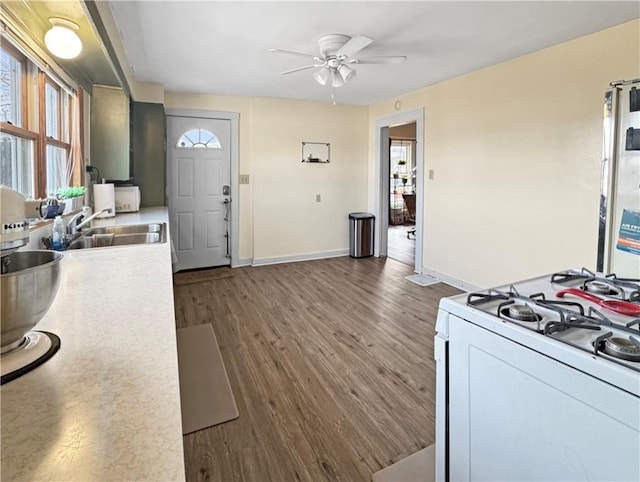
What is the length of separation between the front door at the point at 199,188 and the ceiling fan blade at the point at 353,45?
2.68 m

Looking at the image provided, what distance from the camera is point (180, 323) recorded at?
330cm

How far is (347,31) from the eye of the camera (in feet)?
9.30

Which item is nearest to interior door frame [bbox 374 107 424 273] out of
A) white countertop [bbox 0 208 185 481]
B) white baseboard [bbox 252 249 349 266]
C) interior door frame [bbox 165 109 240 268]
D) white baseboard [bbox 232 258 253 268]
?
white baseboard [bbox 252 249 349 266]

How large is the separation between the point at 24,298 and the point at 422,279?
14.5 feet

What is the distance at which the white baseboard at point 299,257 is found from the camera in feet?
17.9

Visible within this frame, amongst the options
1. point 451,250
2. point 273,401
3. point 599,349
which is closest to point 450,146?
point 451,250

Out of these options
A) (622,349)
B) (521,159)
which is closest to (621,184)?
(521,159)

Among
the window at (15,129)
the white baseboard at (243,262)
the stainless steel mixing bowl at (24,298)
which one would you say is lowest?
the white baseboard at (243,262)

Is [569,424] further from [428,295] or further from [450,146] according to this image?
[450,146]

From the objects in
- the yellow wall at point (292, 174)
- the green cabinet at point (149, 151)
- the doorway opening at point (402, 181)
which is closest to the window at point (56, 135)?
the green cabinet at point (149, 151)

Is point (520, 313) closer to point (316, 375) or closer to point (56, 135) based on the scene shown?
point (316, 375)

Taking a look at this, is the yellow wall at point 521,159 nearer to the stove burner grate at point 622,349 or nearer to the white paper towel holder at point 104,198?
the stove burner grate at point 622,349

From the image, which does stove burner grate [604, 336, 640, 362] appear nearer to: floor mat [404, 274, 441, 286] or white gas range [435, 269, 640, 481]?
white gas range [435, 269, 640, 481]

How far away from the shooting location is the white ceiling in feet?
8.11
